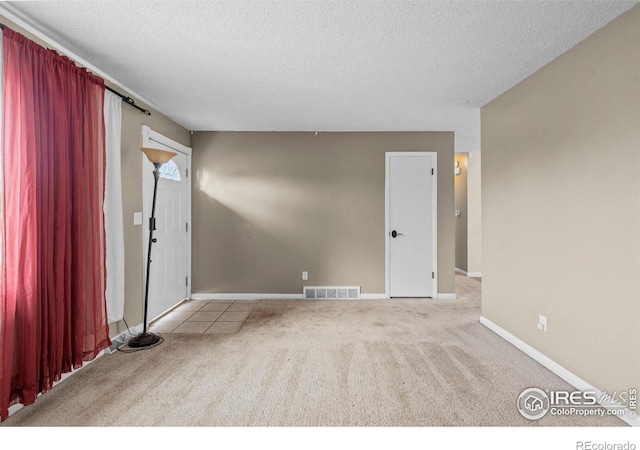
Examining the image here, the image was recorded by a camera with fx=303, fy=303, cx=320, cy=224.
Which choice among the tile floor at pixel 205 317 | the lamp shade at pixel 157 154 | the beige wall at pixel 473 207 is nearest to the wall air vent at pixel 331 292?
the tile floor at pixel 205 317

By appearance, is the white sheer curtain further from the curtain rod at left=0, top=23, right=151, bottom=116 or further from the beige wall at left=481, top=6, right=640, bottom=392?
the beige wall at left=481, top=6, right=640, bottom=392

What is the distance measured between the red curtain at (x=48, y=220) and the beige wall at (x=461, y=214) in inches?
239

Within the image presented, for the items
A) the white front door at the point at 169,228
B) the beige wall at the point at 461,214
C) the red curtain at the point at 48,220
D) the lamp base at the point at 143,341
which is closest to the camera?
the red curtain at the point at 48,220

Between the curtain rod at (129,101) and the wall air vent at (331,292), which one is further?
the wall air vent at (331,292)

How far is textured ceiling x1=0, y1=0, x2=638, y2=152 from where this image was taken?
6.00ft

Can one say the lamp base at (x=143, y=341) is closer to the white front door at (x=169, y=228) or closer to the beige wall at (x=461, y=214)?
the white front door at (x=169, y=228)

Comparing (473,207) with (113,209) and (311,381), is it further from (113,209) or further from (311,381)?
(113,209)

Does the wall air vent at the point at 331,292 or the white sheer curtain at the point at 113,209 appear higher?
the white sheer curtain at the point at 113,209

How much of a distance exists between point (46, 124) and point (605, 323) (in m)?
3.84

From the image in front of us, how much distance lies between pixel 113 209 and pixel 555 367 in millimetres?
3882

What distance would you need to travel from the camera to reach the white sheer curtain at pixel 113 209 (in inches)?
104

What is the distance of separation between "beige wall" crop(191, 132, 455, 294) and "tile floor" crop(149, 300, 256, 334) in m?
0.33

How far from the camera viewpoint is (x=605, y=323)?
1958mm

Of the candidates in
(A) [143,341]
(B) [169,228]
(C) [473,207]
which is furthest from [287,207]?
(C) [473,207]
